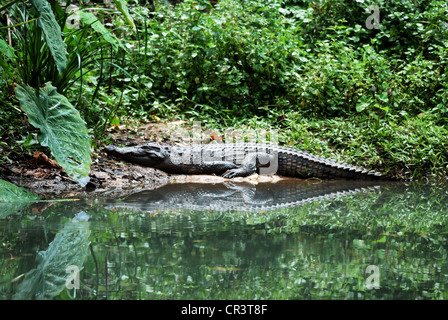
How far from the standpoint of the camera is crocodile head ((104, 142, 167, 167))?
543 cm

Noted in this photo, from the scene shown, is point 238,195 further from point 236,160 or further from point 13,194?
point 13,194

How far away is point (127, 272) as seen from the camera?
5.94ft

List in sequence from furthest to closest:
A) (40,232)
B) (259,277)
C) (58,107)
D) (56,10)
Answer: (56,10)
(58,107)
(40,232)
(259,277)

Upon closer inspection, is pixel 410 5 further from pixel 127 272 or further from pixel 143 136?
pixel 127 272

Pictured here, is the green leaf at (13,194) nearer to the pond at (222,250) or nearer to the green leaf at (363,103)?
the pond at (222,250)

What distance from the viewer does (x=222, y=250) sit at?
212 cm

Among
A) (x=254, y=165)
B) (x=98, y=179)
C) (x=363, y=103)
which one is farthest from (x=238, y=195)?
(x=363, y=103)

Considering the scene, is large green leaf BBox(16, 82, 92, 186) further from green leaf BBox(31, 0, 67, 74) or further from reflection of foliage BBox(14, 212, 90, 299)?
reflection of foliage BBox(14, 212, 90, 299)

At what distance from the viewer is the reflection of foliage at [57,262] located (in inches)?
63.9

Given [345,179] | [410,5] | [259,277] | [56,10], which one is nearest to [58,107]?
[56,10]

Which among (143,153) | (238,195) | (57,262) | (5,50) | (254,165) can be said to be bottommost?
(57,262)

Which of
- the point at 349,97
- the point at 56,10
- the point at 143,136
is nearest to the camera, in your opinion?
the point at 56,10

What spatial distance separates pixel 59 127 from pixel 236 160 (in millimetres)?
2983

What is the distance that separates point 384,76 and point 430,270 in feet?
18.6
